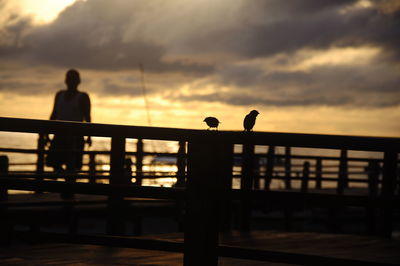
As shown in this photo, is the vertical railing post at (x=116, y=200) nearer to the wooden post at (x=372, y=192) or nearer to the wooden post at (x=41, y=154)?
→ the wooden post at (x=41, y=154)

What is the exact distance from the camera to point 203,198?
3.30 m

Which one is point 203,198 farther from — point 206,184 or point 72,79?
point 72,79

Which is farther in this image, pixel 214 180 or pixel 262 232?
pixel 262 232

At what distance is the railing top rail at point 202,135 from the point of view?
306 cm

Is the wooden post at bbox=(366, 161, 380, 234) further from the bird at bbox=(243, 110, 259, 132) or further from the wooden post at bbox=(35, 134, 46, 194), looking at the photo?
the bird at bbox=(243, 110, 259, 132)

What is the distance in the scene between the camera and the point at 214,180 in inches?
130

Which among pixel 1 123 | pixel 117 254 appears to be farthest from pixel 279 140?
pixel 117 254

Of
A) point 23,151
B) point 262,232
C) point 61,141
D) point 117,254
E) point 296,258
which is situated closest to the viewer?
point 296,258

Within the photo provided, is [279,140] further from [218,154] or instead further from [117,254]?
[117,254]

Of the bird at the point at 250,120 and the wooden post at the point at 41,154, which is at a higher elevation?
the bird at the point at 250,120

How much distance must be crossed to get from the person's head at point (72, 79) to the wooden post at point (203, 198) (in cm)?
598

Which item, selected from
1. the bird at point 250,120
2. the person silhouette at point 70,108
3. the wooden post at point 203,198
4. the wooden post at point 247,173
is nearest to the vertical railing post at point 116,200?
the wooden post at point 247,173

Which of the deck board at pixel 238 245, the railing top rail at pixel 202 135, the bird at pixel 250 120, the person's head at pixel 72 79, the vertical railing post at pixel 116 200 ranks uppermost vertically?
the person's head at pixel 72 79

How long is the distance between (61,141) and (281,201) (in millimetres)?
6741
